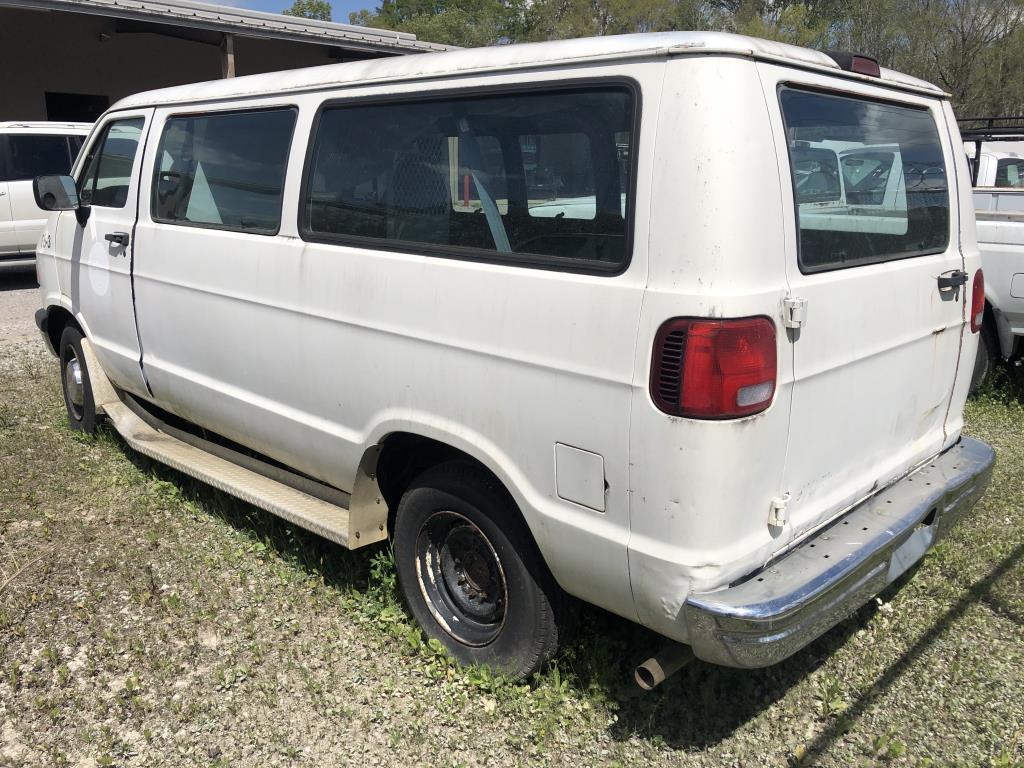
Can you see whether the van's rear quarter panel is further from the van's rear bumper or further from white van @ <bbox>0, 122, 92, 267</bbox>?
white van @ <bbox>0, 122, 92, 267</bbox>

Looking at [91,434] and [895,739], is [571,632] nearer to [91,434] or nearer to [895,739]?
[895,739]

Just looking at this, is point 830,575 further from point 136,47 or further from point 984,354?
point 136,47

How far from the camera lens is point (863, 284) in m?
2.71

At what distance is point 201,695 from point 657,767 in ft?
5.29

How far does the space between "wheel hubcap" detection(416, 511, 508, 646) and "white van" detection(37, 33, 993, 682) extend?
13 millimetres

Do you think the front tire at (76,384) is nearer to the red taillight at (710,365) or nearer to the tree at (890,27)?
the red taillight at (710,365)

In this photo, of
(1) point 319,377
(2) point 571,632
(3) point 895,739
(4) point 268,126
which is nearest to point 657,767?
(2) point 571,632

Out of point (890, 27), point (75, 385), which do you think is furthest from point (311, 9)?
point (75, 385)

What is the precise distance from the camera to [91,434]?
5473mm

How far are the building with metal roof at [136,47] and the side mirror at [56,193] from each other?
28.7ft

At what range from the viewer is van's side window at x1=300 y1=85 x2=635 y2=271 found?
252 centimetres

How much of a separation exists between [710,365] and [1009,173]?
909 cm

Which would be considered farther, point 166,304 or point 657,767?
point 166,304

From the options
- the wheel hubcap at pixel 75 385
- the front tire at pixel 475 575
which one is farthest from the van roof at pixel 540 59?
the wheel hubcap at pixel 75 385
